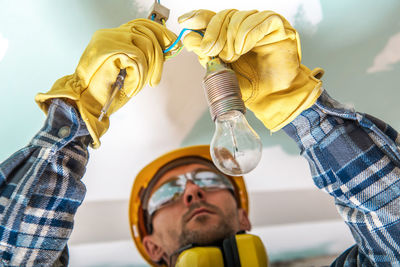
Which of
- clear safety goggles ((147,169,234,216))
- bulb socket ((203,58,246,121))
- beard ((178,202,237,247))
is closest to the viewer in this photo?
bulb socket ((203,58,246,121))

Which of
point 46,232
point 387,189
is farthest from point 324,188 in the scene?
point 46,232

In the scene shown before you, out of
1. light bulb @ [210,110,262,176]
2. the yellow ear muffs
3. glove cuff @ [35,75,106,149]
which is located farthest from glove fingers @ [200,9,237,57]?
the yellow ear muffs

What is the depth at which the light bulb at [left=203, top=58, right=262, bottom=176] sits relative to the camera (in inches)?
19.2

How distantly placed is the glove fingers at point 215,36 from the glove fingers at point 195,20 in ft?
0.05

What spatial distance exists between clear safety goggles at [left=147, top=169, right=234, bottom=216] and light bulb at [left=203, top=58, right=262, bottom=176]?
1.99 feet

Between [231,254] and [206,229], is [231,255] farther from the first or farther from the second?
[206,229]

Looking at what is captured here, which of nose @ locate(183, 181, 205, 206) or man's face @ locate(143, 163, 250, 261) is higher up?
nose @ locate(183, 181, 205, 206)

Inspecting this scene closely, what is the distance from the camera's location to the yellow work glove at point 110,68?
603mm

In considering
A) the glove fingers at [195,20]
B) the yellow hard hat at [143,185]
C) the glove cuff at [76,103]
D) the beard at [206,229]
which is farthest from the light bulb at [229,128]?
the yellow hard hat at [143,185]

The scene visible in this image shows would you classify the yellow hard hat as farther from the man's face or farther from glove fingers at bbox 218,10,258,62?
glove fingers at bbox 218,10,258,62

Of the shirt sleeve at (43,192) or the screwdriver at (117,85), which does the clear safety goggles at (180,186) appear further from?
the screwdriver at (117,85)

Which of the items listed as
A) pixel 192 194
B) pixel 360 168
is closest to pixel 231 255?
pixel 192 194

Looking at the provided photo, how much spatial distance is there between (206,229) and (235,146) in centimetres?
56

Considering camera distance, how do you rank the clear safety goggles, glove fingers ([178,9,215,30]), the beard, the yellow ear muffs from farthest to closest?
1. the clear safety goggles
2. the beard
3. the yellow ear muffs
4. glove fingers ([178,9,215,30])
